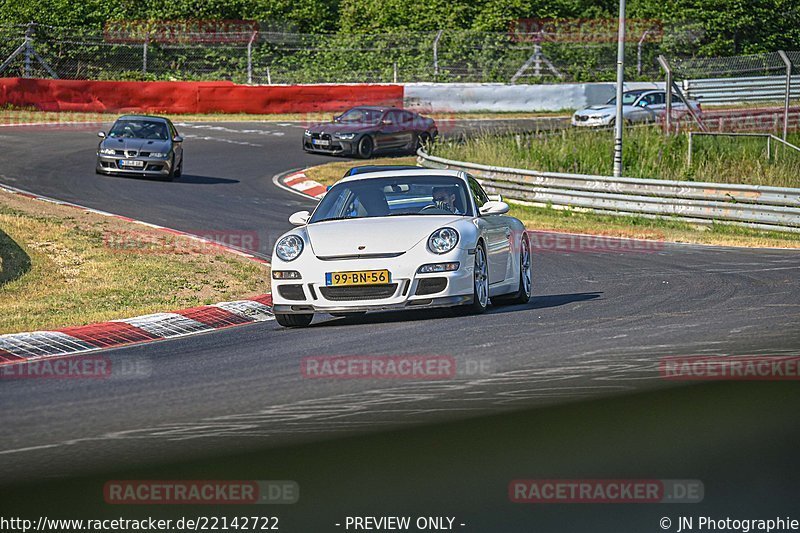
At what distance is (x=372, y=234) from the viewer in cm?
1079

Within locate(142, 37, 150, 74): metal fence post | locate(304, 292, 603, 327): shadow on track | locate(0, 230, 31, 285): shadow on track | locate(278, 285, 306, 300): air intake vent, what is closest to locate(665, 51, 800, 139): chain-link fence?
locate(142, 37, 150, 74): metal fence post

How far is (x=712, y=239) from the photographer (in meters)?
20.0

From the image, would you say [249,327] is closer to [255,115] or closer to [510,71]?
[255,115]

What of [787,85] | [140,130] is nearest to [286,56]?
[140,130]

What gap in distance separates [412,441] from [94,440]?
1631mm

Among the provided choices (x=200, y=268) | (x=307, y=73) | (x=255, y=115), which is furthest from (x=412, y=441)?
(x=307, y=73)

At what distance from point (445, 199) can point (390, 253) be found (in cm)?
143

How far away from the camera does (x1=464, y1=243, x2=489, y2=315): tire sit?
11.0 m

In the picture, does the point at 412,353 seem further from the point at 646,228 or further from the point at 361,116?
the point at 361,116

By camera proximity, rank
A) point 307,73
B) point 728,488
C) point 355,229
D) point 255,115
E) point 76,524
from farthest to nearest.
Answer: point 307,73 < point 255,115 < point 355,229 < point 728,488 < point 76,524

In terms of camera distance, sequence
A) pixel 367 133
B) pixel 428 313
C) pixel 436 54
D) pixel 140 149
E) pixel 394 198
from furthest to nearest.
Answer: pixel 436 54, pixel 367 133, pixel 140 149, pixel 394 198, pixel 428 313

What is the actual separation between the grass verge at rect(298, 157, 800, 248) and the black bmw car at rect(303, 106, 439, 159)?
855 centimetres

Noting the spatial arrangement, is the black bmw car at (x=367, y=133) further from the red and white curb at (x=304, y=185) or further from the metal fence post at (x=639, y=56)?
the metal fence post at (x=639, y=56)

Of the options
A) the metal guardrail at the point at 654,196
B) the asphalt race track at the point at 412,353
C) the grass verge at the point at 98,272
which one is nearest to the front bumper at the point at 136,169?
the metal guardrail at the point at 654,196
